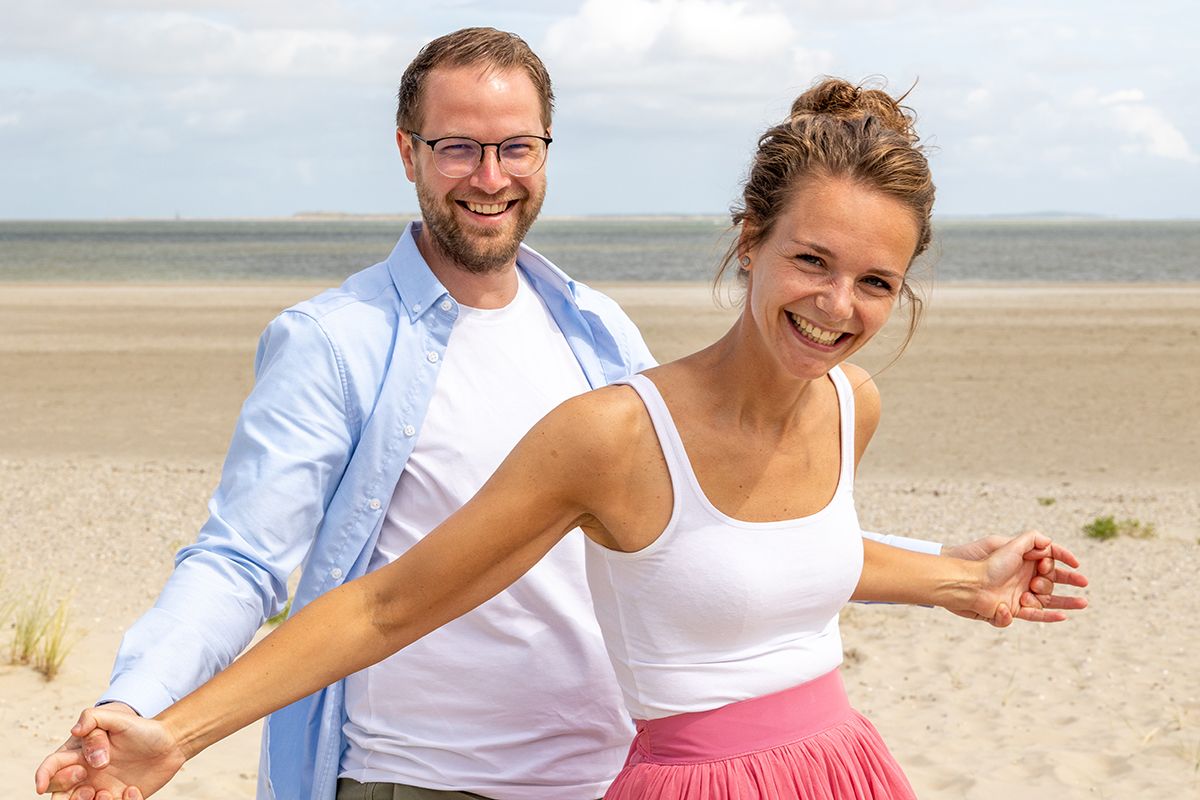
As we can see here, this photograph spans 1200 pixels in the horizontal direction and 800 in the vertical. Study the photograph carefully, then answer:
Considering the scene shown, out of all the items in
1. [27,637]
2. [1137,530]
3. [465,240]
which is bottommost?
[1137,530]

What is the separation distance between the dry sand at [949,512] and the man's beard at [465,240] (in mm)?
3183

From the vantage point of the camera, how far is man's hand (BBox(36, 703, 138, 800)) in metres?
1.88

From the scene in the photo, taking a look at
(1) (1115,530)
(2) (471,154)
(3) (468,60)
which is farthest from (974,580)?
(1) (1115,530)

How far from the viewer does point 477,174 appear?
9.02 feet

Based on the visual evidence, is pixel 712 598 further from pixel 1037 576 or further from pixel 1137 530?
pixel 1137 530

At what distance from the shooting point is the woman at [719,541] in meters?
1.96

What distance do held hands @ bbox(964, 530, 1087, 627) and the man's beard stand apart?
1.17 metres

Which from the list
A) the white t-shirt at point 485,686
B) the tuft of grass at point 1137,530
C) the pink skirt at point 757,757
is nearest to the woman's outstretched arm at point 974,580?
the pink skirt at point 757,757

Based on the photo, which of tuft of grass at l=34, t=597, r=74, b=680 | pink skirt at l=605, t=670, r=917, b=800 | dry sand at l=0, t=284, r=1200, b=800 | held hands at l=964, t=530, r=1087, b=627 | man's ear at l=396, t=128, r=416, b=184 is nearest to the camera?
pink skirt at l=605, t=670, r=917, b=800

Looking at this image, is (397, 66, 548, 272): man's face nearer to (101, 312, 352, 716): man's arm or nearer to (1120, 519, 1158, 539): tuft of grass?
(101, 312, 352, 716): man's arm

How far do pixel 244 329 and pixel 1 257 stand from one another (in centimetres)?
4715

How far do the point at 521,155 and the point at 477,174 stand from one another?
120mm

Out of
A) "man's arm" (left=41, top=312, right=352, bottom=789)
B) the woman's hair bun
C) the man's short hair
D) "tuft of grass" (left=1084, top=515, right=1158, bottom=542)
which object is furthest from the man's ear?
"tuft of grass" (left=1084, top=515, right=1158, bottom=542)

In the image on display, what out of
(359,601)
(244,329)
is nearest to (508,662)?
(359,601)
